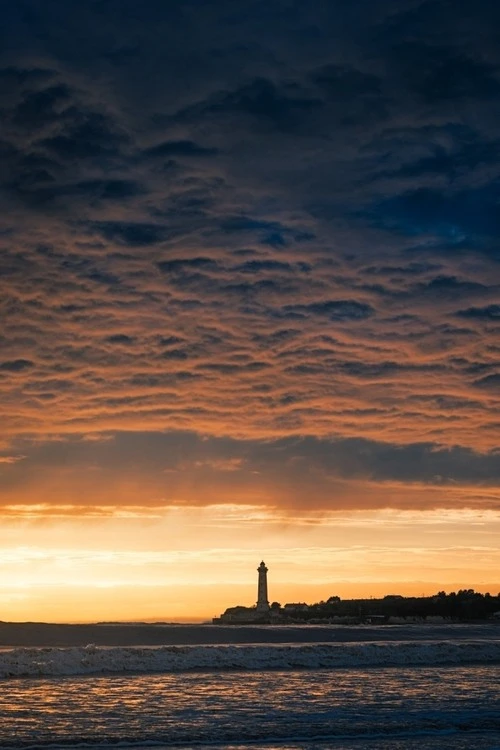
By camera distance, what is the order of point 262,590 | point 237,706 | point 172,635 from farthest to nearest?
point 262,590 < point 172,635 < point 237,706

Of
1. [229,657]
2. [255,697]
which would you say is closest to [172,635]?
[229,657]

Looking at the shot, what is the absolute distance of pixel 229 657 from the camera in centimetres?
3009

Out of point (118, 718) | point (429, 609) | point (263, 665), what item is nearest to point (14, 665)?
point (263, 665)

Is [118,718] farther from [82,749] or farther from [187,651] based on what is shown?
[187,651]

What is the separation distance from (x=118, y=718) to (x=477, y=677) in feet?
43.4

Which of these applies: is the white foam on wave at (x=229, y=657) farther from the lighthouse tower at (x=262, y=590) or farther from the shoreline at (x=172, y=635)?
the lighthouse tower at (x=262, y=590)

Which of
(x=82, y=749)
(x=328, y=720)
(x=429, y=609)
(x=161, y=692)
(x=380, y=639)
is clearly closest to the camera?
(x=82, y=749)

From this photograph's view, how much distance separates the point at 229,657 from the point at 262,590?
64802 millimetres

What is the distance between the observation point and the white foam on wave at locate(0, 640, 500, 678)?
2727 centimetres

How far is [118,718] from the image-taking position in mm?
17328

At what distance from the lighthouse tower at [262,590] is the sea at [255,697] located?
2211 inches

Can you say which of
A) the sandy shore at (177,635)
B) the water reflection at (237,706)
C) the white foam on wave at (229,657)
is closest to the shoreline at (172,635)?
the sandy shore at (177,635)

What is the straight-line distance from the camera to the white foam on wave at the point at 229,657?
27266 millimetres

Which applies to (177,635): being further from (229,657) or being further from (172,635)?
(229,657)
